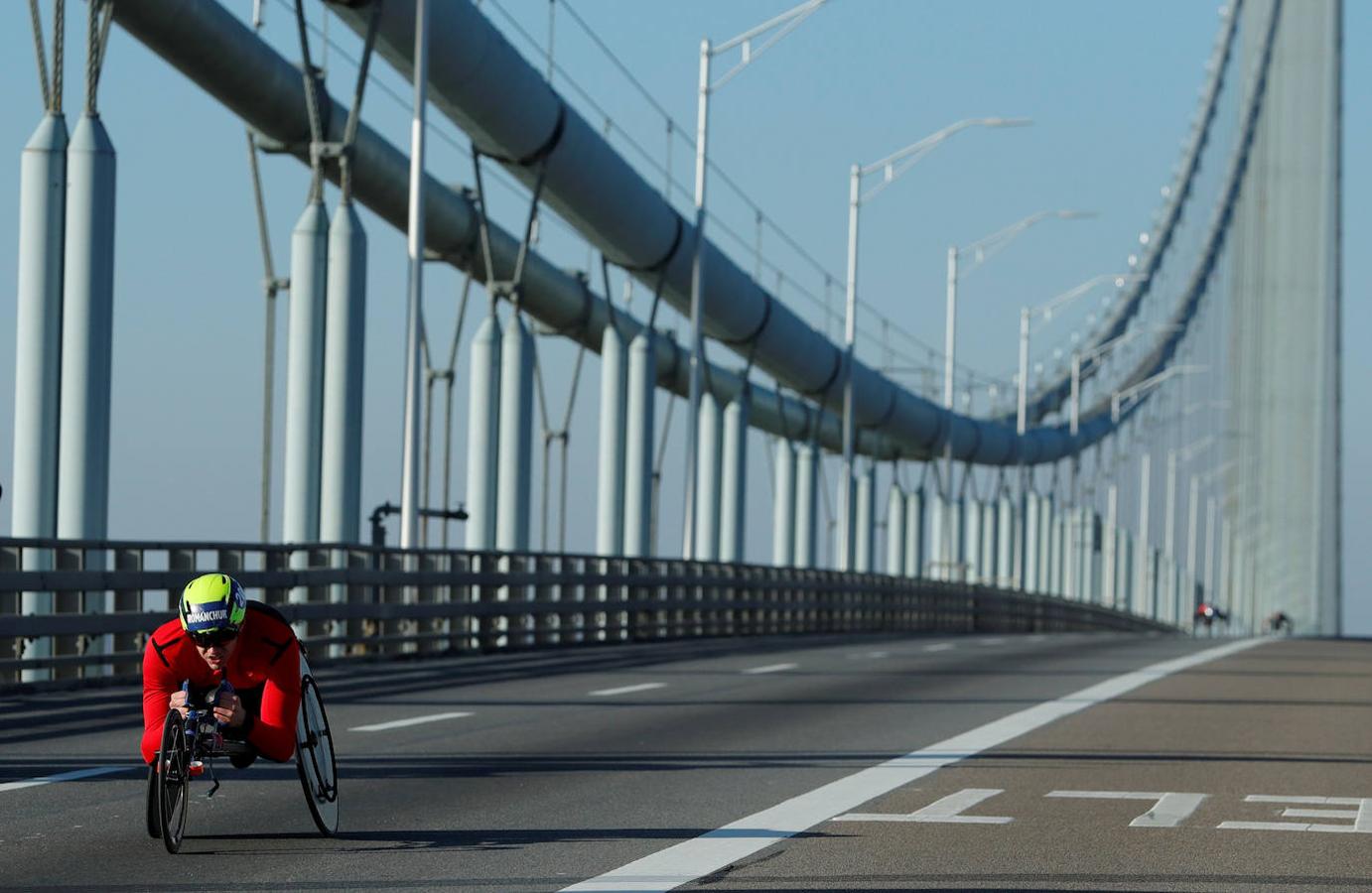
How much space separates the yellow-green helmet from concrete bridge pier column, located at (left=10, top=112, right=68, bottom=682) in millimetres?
11978

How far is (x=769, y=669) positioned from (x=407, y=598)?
3.69 meters

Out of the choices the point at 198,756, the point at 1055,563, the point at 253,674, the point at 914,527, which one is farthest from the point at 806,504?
the point at 198,756

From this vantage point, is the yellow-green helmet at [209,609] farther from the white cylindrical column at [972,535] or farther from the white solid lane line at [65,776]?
the white cylindrical column at [972,535]

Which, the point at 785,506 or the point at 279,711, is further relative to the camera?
the point at 785,506

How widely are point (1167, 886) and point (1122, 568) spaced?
10441 cm

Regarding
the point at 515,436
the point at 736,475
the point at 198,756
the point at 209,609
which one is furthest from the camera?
the point at 736,475

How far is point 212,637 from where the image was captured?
8414mm

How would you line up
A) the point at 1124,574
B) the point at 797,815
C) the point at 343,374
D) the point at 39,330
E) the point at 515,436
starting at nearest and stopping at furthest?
the point at 797,815, the point at 39,330, the point at 343,374, the point at 515,436, the point at 1124,574

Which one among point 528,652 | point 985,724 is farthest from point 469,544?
point 985,724

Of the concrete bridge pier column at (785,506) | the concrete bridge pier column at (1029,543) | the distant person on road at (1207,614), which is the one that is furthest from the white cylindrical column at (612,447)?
the distant person on road at (1207,614)

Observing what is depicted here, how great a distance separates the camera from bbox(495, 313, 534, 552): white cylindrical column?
35.9 metres

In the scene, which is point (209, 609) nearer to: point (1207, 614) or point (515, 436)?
point (515, 436)

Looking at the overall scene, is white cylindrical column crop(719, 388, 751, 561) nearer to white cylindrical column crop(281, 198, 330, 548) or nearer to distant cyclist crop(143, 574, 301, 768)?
white cylindrical column crop(281, 198, 330, 548)

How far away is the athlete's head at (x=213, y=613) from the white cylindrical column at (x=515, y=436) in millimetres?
26710
